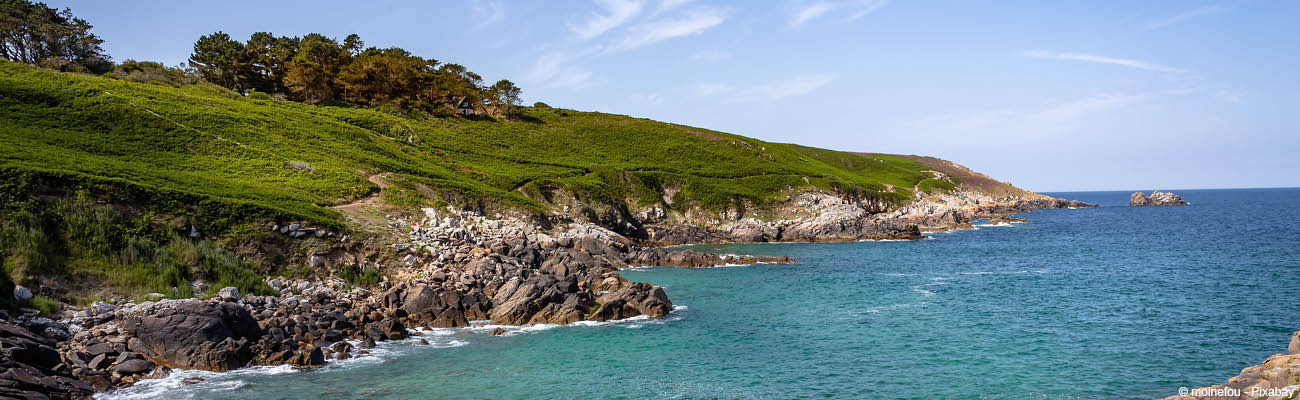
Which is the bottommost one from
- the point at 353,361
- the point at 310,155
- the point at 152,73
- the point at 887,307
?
the point at 887,307

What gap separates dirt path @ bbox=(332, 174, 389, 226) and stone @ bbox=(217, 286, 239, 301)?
13.1 m

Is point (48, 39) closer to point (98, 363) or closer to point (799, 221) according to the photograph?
point (98, 363)

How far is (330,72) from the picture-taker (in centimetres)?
9769

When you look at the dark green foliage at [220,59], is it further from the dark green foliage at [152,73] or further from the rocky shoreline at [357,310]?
the rocky shoreline at [357,310]

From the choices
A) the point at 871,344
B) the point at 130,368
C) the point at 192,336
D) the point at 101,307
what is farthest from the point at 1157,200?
the point at 101,307

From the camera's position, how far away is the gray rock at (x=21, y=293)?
83.4 ft

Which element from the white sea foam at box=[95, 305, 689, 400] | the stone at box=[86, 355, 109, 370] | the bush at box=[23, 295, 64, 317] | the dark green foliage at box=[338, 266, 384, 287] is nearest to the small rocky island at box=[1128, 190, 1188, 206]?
the white sea foam at box=[95, 305, 689, 400]

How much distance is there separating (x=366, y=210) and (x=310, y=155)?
19092mm

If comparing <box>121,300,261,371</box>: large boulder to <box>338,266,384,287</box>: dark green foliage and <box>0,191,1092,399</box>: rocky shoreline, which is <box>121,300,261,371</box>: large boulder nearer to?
<box>0,191,1092,399</box>: rocky shoreline

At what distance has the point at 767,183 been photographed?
9931cm

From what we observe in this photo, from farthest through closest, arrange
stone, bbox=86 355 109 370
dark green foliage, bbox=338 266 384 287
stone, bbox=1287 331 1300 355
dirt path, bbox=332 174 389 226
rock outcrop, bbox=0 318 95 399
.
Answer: dirt path, bbox=332 174 389 226 → dark green foliage, bbox=338 266 384 287 → stone, bbox=86 355 109 370 → stone, bbox=1287 331 1300 355 → rock outcrop, bbox=0 318 95 399

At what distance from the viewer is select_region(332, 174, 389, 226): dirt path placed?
44287mm

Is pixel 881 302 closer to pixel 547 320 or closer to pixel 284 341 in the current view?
pixel 547 320

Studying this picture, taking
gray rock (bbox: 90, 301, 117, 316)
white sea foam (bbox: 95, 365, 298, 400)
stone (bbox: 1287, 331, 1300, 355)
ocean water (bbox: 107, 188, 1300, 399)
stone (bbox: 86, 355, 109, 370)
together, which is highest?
gray rock (bbox: 90, 301, 117, 316)
